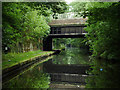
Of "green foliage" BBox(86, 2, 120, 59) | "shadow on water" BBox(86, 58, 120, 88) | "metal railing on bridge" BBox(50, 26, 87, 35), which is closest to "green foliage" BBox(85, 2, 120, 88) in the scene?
"green foliage" BBox(86, 2, 120, 59)

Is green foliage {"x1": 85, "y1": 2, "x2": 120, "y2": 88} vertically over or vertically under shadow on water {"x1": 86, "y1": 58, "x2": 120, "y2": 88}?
over

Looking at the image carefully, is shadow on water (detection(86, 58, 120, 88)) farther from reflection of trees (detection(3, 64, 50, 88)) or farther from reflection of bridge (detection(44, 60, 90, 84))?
reflection of trees (detection(3, 64, 50, 88))

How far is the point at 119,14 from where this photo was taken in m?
11.1

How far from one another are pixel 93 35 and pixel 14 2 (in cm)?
1168

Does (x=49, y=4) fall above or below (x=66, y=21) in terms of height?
below

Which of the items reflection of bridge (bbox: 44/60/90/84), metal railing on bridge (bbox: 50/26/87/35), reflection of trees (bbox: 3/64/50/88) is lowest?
reflection of bridge (bbox: 44/60/90/84)

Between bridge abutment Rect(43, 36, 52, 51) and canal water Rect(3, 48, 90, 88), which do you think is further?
bridge abutment Rect(43, 36, 52, 51)

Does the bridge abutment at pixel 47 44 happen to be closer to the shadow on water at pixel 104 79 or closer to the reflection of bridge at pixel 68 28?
the reflection of bridge at pixel 68 28

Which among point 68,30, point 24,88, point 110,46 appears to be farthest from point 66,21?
point 24,88

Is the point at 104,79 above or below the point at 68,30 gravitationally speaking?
below

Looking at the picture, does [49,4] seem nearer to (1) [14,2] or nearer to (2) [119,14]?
(1) [14,2]

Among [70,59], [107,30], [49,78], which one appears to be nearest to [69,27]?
[70,59]

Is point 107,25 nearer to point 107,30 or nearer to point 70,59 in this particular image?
point 107,30

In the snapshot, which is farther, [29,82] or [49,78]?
[49,78]
